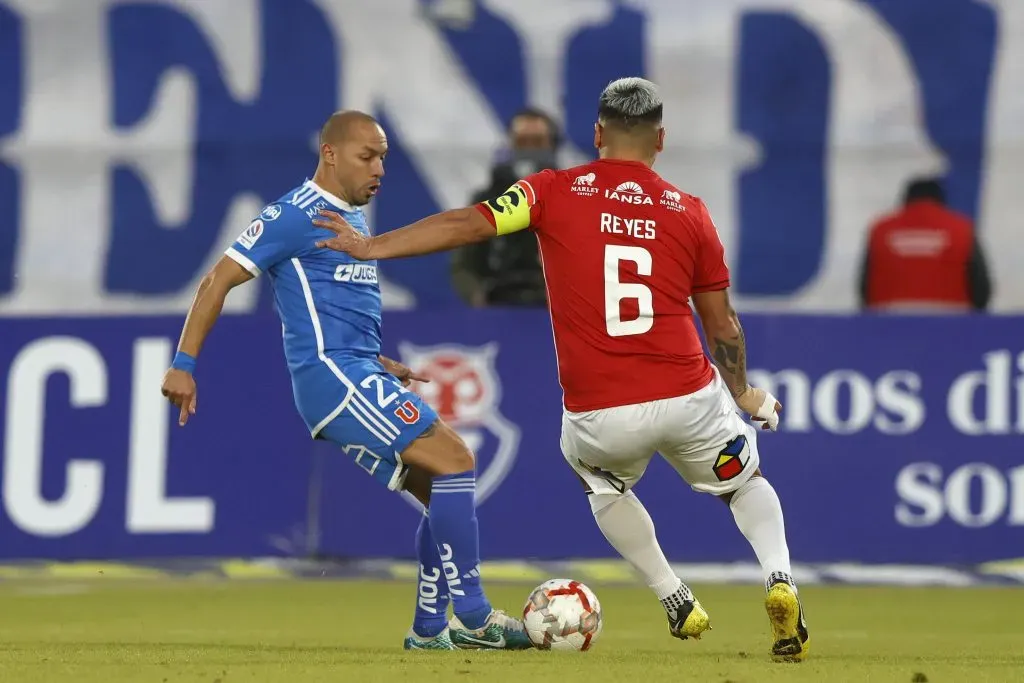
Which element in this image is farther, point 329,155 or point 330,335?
point 329,155

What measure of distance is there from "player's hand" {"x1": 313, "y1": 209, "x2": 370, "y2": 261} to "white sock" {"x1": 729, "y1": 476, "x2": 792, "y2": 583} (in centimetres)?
162

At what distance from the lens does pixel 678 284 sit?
6.72 m

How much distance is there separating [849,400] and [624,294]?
13.3 feet

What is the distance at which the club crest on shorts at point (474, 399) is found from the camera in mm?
10422

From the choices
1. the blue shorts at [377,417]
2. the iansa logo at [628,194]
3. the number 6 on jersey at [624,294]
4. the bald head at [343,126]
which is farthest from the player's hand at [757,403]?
the bald head at [343,126]

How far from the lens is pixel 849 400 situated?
Result: 1044 cm

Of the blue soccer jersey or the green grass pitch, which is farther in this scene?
the blue soccer jersey

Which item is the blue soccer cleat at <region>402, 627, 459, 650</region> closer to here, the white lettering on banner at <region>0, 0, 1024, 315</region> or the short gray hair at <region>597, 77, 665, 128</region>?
the short gray hair at <region>597, 77, 665, 128</region>

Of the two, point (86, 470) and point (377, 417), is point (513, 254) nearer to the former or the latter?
point (86, 470)

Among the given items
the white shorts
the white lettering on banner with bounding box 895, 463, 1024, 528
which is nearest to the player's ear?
the white shorts

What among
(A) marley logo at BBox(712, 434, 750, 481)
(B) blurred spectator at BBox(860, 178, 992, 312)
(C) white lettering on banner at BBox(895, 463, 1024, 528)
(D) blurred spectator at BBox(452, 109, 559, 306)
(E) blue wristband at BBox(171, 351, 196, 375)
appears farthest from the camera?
(B) blurred spectator at BBox(860, 178, 992, 312)

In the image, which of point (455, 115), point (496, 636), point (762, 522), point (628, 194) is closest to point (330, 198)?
point (628, 194)

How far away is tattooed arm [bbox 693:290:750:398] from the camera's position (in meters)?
6.82

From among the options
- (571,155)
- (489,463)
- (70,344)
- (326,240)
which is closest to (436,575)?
(326,240)
